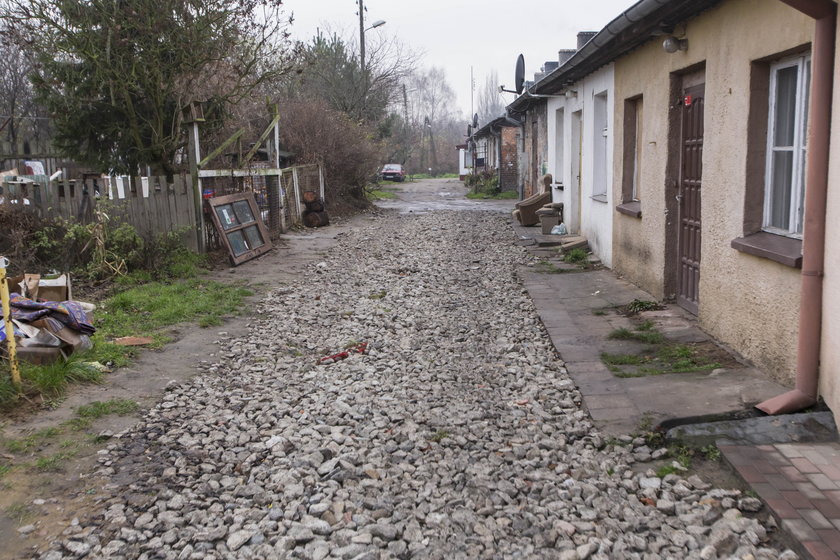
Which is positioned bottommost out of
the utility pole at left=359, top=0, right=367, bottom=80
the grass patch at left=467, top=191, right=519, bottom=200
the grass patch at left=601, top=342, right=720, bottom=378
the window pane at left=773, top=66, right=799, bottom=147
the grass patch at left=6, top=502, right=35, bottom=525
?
the grass patch at left=6, top=502, right=35, bottom=525

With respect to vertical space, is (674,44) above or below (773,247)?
above

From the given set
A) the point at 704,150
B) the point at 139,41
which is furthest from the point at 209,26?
the point at 704,150

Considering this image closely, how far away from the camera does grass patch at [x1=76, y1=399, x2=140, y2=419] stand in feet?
16.0

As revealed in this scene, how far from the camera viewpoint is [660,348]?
238 inches

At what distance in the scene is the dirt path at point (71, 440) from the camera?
11.3 feet

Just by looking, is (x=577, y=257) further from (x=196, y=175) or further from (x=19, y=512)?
(x=19, y=512)

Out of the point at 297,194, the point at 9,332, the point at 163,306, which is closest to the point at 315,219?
the point at 297,194

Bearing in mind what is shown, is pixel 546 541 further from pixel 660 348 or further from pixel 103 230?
pixel 103 230

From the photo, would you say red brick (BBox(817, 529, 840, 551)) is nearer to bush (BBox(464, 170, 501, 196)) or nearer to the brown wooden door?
the brown wooden door

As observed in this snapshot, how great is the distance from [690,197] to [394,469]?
475cm

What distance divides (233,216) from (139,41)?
3075mm

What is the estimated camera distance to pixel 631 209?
9039mm

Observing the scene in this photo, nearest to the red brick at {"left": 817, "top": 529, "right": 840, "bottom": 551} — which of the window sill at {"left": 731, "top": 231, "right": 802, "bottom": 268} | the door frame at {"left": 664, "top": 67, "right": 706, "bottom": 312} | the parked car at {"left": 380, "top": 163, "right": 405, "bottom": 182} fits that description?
the window sill at {"left": 731, "top": 231, "right": 802, "bottom": 268}

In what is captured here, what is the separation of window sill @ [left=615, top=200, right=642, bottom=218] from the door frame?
3.19ft
